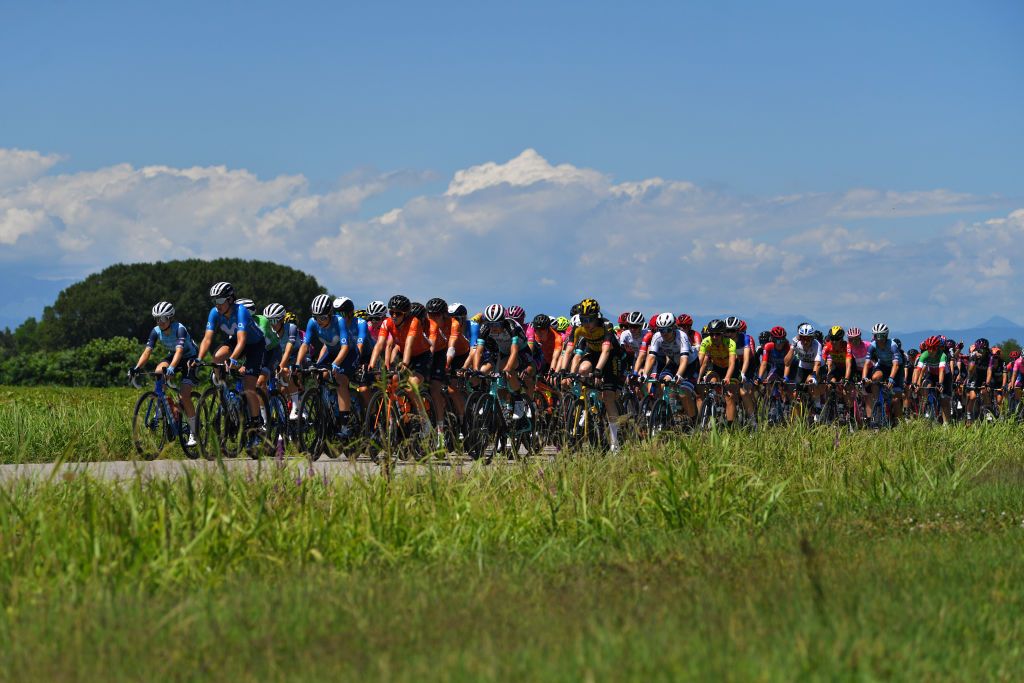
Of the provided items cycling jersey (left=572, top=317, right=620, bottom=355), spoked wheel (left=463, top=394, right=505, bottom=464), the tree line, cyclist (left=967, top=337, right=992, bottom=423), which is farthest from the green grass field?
the tree line

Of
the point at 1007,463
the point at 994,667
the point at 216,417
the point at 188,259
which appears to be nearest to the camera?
the point at 994,667

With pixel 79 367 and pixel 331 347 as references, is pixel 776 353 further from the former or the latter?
pixel 79 367

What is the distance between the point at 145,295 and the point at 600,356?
70334 mm

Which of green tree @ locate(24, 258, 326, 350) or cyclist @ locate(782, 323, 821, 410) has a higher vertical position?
green tree @ locate(24, 258, 326, 350)

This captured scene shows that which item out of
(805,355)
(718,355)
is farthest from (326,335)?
(805,355)

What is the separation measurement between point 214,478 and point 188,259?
8408 cm

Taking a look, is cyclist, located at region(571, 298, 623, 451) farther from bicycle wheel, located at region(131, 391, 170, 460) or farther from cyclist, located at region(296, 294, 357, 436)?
bicycle wheel, located at region(131, 391, 170, 460)

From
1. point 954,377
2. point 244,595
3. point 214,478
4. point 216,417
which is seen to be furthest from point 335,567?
point 954,377

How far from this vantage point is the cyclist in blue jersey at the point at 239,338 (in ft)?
55.3

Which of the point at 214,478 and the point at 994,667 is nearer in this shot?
the point at 994,667

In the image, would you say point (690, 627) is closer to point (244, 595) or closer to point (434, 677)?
point (434, 677)

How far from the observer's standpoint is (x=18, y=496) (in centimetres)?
896

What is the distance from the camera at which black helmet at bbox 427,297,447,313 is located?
17.2 m

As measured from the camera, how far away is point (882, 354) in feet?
89.0
